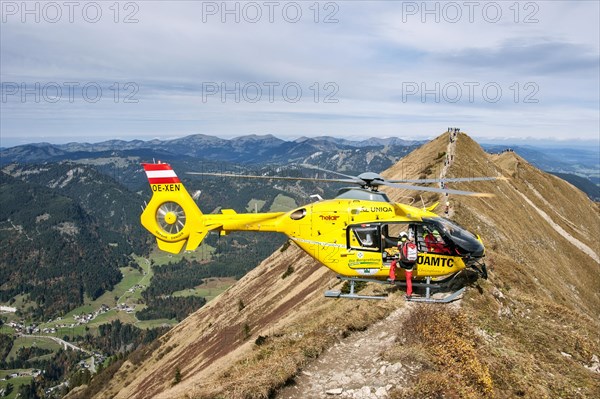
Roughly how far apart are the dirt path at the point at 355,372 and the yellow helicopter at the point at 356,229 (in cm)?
318

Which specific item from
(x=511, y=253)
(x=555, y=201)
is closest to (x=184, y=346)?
(x=511, y=253)

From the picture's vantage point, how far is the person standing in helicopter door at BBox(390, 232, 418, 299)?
64.5 ft

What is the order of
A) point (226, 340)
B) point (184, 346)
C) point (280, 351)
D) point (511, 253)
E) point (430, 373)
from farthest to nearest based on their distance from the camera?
point (184, 346), point (226, 340), point (511, 253), point (280, 351), point (430, 373)

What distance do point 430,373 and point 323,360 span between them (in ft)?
14.1

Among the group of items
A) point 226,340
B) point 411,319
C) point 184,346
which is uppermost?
point 411,319

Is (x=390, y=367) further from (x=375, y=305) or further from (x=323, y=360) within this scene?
(x=375, y=305)

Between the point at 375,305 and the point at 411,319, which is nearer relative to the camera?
the point at 411,319

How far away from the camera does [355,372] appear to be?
15492 millimetres

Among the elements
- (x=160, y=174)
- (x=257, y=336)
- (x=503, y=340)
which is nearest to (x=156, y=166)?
(x=160, y=174)

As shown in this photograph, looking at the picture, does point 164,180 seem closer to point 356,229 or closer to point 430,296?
point 356,229

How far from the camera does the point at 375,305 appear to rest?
67.6 ft

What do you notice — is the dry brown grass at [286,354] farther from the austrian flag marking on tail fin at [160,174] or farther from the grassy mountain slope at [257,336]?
the austrian flag marking on tail fin at [160,174]

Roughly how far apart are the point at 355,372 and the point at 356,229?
24.4ft

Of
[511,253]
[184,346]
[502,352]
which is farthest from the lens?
[184,346]
